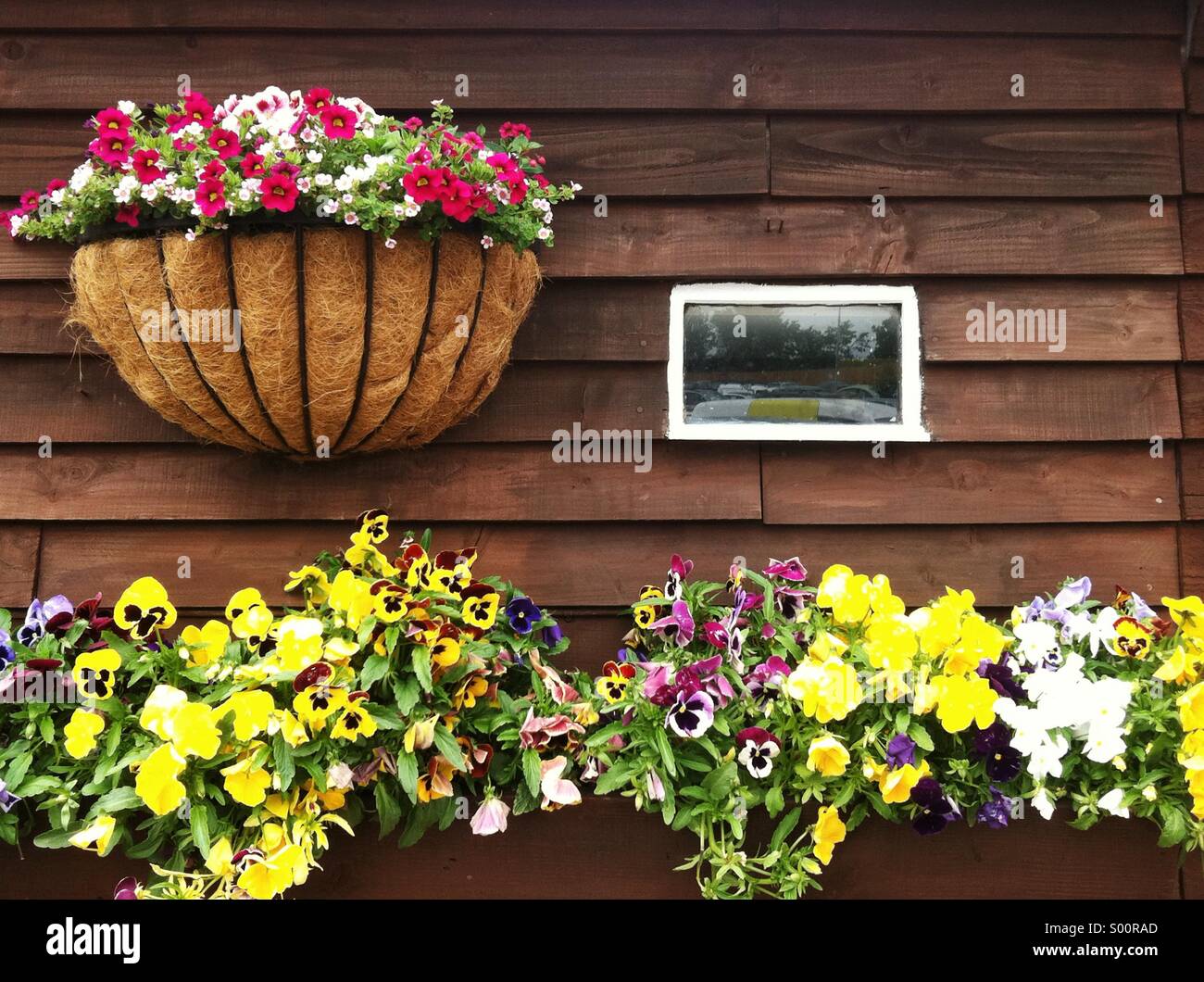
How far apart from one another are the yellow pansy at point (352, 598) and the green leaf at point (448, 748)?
242 mm

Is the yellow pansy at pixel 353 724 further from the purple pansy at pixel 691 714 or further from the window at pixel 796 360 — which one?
the window at pixel 796 360

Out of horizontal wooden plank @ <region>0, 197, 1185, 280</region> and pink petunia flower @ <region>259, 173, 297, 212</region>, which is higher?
horizontal wooden plank @ <region>0, 197, 1185, 280</region>

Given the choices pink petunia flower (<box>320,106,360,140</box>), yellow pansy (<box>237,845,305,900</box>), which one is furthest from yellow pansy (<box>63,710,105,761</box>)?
pink petunia flower (<box>320,106,360,140</box>)

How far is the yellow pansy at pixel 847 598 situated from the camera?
1.79 metres

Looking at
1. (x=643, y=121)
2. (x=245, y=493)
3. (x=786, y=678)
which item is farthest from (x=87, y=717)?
(x=643, y=121)

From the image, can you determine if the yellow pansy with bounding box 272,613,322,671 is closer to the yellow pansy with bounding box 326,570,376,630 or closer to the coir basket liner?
the yellow pansy with bounding box 326,570,376,630

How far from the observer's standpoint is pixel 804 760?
1.70 meters

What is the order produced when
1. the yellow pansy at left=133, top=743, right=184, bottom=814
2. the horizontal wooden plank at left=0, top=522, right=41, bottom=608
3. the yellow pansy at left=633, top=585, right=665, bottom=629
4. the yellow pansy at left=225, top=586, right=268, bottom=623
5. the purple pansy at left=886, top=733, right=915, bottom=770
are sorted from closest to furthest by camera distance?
the yellow pansy at left=133, top=743, right=184, bottom=814 < the purple pansy at left=886, top=733, right=915, bottom=770 < the yellow pansy at left=225, top=586, right=268, bottom=623 < the yellow pansy at left=633, top=585, right=665, bottom=629 < the horizontal wooden plank at left=0, top=522, right=41, bottom=608

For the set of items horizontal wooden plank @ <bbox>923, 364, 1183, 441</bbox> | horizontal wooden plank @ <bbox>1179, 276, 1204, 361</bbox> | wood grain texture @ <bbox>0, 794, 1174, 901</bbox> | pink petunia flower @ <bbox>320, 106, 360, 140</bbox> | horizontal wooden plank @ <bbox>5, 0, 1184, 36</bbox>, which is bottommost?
wood grain texture @ <bbox>0, 794, 1174, 901</bbox>

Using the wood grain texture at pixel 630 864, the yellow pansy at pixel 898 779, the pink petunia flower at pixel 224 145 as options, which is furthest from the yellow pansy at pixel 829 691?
the pink petunia flower at pixel 224 145

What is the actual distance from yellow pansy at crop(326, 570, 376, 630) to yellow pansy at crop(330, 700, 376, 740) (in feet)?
0.61

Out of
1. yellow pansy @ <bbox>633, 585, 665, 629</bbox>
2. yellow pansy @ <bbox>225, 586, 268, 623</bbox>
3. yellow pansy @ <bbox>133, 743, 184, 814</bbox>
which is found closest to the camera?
yellow pansy @ <bbox>133, 743, 184, 814</bbox>

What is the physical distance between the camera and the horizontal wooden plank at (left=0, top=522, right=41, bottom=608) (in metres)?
2.05

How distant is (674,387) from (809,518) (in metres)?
0.41
